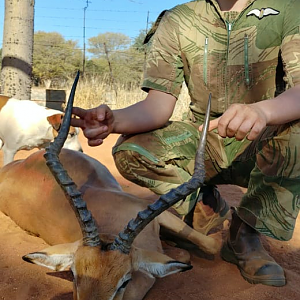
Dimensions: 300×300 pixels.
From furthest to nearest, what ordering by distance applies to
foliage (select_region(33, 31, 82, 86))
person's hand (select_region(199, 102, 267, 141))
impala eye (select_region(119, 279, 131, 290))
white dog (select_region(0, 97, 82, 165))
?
foliage (select_region(33, 31, 82, 86)) → white dog (select_region(0, 97, 82, 165)) → impala eye (select_region(119, 279, 131, 290)) → person's hand (select_region(199, 102, 267, 141))

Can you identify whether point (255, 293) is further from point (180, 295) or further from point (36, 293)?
point (36, 293)

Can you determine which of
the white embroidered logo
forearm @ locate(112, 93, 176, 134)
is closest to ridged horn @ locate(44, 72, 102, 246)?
forearm @ locate(112, 93, 176, 134)

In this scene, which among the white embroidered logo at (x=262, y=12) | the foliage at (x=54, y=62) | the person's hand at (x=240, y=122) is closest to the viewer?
the person's hand at (x=240, y=122)

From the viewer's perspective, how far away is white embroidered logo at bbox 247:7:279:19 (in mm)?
2713

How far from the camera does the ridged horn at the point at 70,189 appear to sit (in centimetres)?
207

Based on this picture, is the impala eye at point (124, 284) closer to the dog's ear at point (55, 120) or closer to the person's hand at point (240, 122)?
the person's hand at point (240, 122)

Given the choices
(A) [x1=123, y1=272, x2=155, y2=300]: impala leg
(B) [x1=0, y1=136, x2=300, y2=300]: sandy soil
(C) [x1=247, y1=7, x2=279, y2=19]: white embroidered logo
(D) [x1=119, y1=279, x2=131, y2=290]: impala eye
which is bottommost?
(B) [x1=0, y1=136, x2=300, y2=300]: sandy soil

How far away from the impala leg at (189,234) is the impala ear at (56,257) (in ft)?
2.91

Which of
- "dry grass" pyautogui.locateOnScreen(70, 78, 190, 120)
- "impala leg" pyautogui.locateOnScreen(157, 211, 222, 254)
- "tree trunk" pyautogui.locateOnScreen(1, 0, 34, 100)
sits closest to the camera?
"impala leg" pyautogui.locateOnScreen(157, 211, 222, 254)

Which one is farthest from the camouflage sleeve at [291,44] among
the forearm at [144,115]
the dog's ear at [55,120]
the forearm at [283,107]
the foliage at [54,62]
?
the foliage at [54,62]

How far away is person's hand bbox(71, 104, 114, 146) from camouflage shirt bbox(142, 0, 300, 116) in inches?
22.7

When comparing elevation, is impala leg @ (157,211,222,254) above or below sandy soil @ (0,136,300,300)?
above

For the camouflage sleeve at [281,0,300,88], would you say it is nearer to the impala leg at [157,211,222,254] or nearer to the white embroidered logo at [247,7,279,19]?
the white embroidered logo at [247,7,279,19]

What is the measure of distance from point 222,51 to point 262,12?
367 millimetres
